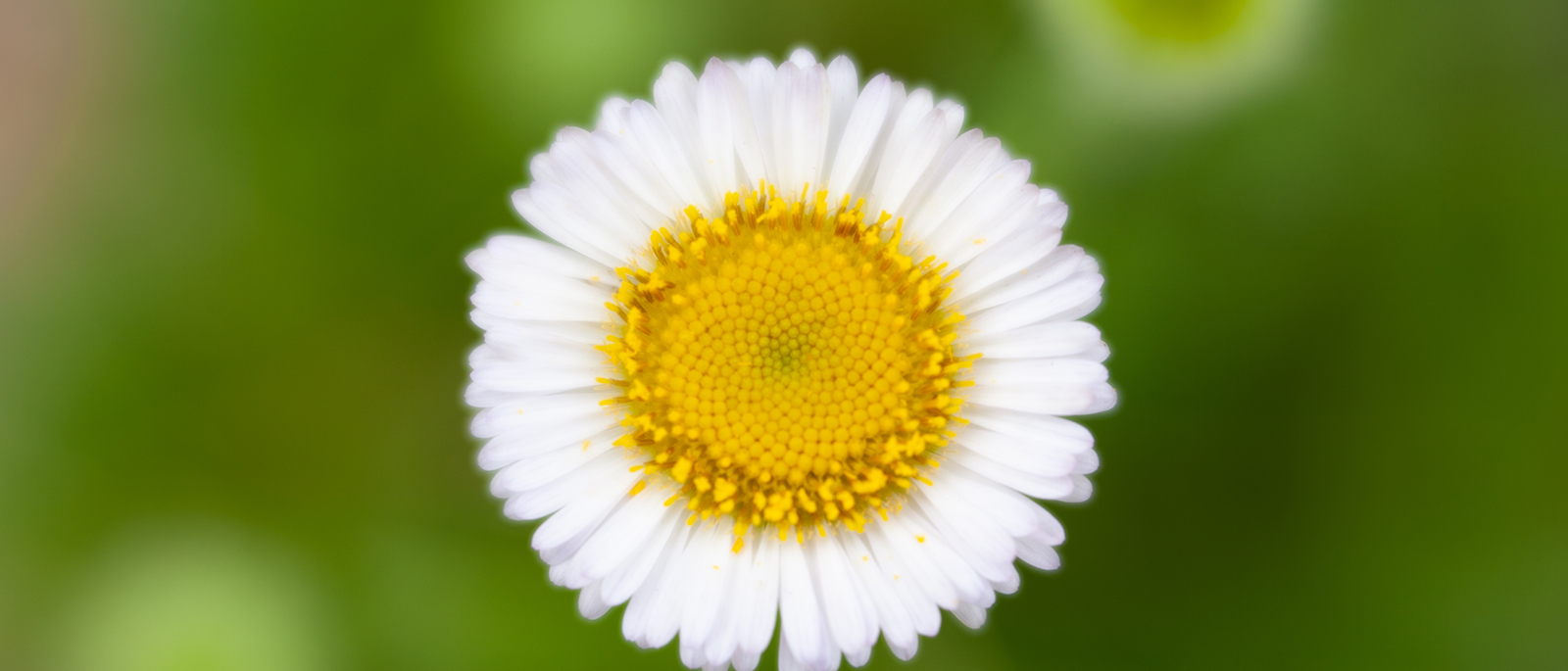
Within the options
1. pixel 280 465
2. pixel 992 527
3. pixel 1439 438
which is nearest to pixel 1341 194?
pixel 1439 438

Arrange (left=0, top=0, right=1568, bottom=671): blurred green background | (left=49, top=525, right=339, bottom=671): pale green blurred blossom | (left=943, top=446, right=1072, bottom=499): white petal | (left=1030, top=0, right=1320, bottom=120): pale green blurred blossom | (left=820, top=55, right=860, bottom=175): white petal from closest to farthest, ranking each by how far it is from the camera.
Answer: (left=943, top=446, right=1072, bottom=499): white petal
(left=820, top=55, right=860, bottom=175): white petal
(left=1030, top=0, right=1320, bottom=120): pale green blurred blossom
(left=0, top=0, right=1568, bottom=671): blurred green background
(left=49, top=525, right=339, bottom=671): pale green blurred blossom

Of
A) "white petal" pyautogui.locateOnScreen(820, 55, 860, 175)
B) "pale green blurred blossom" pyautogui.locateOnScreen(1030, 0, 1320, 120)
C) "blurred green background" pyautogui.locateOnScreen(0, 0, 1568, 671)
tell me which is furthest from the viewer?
"blurred green background" pyautogui.locateOnScreen(0, 0, 1568, 671)

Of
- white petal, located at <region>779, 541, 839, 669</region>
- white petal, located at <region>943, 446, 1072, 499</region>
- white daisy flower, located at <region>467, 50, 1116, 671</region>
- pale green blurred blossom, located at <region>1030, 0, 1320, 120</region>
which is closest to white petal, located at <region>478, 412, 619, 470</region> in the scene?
white daisy flower, located at <region>467, 50, 1116, 671</region>

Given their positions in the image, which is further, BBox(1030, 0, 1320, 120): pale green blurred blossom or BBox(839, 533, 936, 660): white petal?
BBox(1030, 0, 1320, 120): pale green blurred blossom

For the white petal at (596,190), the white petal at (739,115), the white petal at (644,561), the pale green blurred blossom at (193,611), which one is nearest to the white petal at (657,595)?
the white petal at (644,561)

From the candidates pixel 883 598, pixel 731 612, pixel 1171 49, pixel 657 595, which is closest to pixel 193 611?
pixel 657 595

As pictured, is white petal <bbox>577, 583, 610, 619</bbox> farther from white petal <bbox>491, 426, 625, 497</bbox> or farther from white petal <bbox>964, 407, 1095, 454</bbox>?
white petal <bbox>964, 407, 1095, 454</bbox>

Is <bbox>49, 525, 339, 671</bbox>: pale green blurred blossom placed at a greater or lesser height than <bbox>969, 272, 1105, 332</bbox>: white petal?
lesser

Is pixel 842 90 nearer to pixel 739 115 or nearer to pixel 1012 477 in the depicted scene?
pixel 739 115
